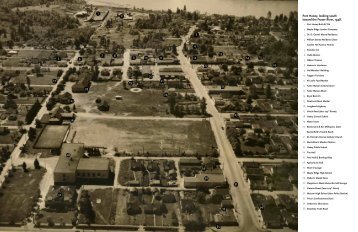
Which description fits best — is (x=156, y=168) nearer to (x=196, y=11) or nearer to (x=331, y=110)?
(x=331, y=110)

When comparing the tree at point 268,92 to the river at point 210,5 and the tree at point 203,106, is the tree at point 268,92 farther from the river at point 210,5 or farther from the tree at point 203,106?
the river at point 210,5

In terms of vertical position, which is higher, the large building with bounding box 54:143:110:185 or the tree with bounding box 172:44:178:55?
the tree with bounding box 172:44:178:55

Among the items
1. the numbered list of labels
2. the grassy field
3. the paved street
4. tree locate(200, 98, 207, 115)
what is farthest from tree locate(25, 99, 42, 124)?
the numbered list of labels

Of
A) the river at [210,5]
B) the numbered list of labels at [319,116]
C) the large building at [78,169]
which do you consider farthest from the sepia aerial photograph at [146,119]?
the numbered list of labels at [319,116]

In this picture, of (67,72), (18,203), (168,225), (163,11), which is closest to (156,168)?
(168,225)

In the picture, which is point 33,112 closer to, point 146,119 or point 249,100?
point 146,119

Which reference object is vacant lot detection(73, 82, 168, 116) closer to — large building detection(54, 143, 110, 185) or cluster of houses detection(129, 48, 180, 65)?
cluster of houses detection(129, 48, 180, 65)

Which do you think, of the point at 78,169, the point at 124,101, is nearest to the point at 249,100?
the point at 124,101
